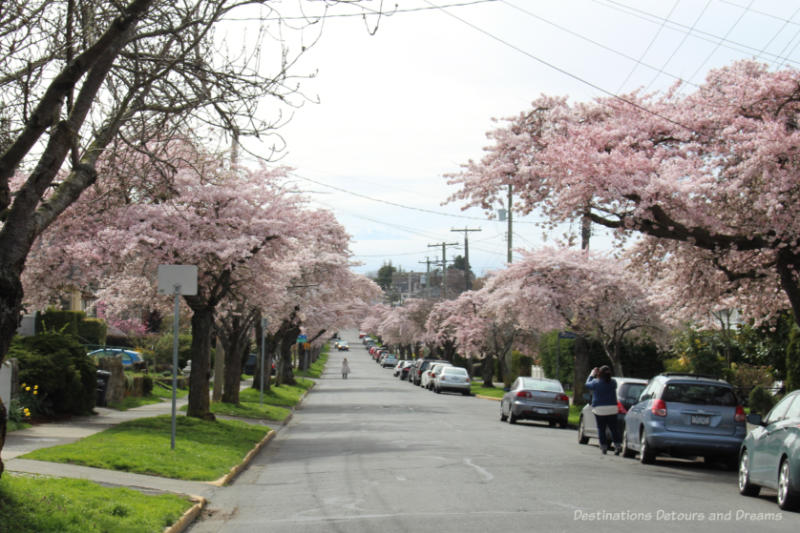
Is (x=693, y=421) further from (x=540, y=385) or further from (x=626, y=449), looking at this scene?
(x=540, y=385)

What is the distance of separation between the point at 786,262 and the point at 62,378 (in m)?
14.6

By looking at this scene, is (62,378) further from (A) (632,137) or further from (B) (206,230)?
(A) (632,137)

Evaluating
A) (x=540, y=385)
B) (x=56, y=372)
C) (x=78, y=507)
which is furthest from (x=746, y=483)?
(x=540, y=385)

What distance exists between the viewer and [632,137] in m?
18.9

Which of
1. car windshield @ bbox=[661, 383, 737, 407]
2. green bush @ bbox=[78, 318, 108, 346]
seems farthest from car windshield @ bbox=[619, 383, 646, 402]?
green bush @ bbox=[78, 318, 108, 346]

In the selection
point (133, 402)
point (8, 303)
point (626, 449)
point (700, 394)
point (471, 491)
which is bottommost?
point (471, 491)

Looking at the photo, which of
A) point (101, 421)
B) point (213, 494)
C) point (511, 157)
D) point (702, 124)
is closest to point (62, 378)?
point (101, 421)

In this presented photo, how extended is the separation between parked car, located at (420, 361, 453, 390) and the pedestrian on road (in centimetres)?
3367

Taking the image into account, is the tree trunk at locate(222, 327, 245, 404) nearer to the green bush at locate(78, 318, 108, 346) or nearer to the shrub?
the shrub

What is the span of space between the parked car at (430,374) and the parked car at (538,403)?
2445 centimetres

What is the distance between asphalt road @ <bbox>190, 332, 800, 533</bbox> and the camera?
9.89 meters

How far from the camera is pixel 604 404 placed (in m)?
18.4

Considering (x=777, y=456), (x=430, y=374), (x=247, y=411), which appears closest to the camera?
(x=777, y=456)

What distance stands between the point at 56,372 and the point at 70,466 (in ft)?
25.2
